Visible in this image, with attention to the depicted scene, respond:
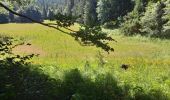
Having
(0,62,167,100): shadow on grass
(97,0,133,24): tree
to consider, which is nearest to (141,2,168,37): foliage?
(97,0,133,24): tree

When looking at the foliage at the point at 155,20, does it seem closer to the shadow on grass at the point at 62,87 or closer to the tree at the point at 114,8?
the tree at the point at 114,8

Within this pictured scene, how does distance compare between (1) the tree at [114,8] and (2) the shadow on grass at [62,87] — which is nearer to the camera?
(2) the shadow on grass at [62,87]

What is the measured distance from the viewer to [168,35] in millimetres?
51156

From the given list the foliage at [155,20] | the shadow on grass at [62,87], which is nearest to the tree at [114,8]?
the foliage at [155,20]

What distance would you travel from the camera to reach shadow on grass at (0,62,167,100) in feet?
35.7

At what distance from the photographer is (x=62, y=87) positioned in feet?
38.5

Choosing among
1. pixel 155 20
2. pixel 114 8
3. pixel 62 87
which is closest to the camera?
pixel 62 87

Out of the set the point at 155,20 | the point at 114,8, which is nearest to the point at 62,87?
the point at 155,20

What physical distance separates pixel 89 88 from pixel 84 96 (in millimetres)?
730

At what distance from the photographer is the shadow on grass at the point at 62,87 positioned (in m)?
10.9

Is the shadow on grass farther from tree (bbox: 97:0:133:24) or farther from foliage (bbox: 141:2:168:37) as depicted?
tree (bbox: 97:0:133:24)

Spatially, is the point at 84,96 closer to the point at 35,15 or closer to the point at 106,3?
the point at 106,3

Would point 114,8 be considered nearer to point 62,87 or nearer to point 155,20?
point 155,20

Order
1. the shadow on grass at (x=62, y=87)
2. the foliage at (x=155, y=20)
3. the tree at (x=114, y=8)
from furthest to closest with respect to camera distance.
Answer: the tree at (x=114, y=8) → the foliage at (x=155, y=20) → the shadow on grass at (x=62, y=87)
